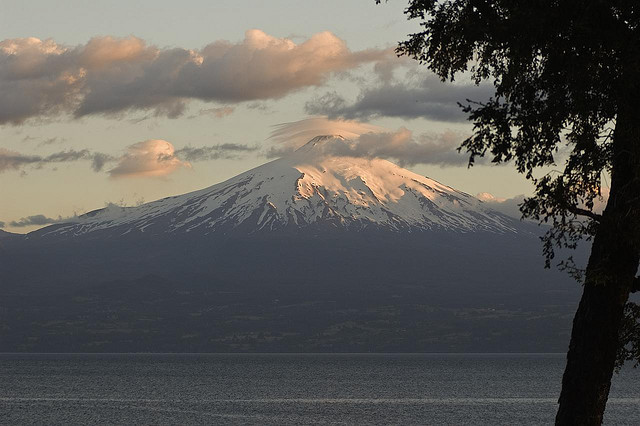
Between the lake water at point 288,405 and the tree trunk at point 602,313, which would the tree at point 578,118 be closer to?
the tree trunk at point 602,313

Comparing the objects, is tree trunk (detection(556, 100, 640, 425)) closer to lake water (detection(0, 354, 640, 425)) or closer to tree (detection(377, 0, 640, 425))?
tree (detection(377, 0, 640, 425))

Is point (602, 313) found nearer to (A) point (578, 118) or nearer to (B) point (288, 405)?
(A) point (578, 118)

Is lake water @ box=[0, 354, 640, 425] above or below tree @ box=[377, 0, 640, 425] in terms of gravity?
below

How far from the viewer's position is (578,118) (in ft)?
86.5

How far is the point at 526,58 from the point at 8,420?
341 feet

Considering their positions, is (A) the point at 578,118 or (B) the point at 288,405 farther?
(B) the point at 288,405

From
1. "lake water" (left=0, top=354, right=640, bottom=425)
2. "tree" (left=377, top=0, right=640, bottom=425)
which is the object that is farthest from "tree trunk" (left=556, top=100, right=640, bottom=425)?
"lake water" (left=0, top=354, right=640, bottom=425)

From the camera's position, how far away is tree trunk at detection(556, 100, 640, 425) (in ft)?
82.3

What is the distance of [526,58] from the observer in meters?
25.9

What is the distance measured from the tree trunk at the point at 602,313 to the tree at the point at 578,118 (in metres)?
0.02

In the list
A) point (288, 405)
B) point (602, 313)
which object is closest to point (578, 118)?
point (602, 313)

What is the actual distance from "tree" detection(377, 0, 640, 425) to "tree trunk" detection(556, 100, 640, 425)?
2 cm

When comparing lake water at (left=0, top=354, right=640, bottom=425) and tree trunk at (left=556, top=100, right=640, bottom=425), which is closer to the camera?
tree trunk at (left=556, top=100, right=640, bottom=425)

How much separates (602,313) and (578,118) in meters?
4.49
